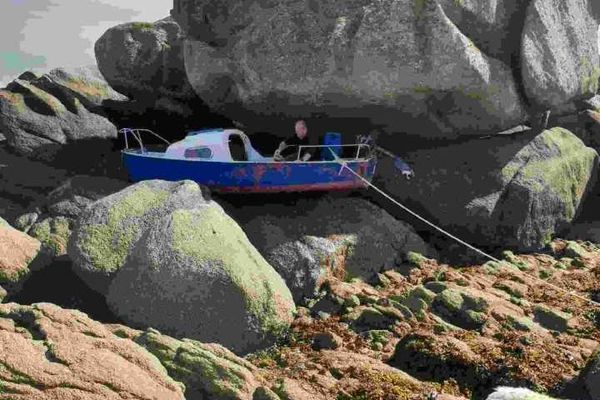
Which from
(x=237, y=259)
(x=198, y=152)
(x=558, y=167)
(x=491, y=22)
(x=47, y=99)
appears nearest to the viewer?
(x=237, y=259)

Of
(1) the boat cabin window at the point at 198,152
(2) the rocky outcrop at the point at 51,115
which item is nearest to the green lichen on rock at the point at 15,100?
(2) the rocky outcrop at the point at 51,115

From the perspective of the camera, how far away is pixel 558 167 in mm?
23344

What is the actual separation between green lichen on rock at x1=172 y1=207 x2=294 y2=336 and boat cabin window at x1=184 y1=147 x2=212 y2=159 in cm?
422

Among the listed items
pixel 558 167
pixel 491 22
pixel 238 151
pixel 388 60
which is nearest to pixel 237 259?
pixel 238 151

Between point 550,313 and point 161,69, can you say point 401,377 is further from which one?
point 161,69

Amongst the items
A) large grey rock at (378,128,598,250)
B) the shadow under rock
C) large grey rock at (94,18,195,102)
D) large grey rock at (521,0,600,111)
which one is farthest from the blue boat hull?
large grey rock at (94,18,195,102)

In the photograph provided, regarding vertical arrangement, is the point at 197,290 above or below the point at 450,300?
above

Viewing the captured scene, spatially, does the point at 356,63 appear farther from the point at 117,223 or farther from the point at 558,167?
A: the point at 558,167

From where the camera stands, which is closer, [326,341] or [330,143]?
[326,341]

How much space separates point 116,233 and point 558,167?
1808 centimetres

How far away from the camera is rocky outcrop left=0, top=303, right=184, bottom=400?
9.73 meters

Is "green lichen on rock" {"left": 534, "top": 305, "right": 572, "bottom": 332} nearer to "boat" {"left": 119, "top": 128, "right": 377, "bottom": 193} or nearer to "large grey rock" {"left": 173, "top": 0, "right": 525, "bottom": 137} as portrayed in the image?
"boat" {"left": 119, "top": 128, "right": 377, "bottom": 193}

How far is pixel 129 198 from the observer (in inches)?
647

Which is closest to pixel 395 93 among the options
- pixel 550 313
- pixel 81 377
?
pixel 550 313
